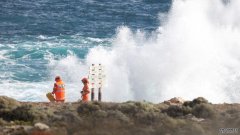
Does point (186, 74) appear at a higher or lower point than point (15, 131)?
higher

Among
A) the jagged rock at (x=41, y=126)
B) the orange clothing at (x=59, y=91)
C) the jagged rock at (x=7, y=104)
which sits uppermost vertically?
the orange clothing at (x=59, y=91)

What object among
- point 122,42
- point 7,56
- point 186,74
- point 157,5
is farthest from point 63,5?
point 186,74

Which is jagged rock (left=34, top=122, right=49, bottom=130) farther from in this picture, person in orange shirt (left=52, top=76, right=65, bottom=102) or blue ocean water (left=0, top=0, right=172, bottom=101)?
blue ocean water (left=0, top=0, right=172, bottom=101)

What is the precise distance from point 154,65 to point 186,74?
2078 millimetres

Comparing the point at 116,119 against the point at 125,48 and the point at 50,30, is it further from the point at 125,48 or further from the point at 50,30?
the point at 50,30

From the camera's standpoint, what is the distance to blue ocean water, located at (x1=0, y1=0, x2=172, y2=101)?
130ft

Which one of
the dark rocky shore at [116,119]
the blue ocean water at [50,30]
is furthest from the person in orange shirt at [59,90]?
the blue ocean water at [50,30]

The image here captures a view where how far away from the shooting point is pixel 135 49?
151 feet

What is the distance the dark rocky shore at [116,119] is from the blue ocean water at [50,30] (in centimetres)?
1492

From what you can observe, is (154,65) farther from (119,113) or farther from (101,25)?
(119,113)

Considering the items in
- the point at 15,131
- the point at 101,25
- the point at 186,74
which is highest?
the point at 101,25

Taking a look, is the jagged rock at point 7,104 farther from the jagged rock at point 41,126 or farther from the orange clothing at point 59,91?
the jagged rock at point 41,126

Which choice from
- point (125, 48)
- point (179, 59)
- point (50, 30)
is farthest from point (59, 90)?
point (50, 30)

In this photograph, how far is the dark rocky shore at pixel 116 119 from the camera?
17.4 metres
